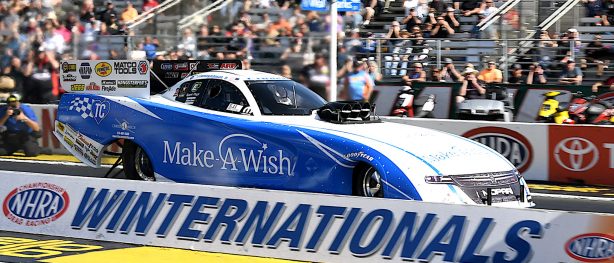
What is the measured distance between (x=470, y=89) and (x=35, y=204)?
10.7 metres

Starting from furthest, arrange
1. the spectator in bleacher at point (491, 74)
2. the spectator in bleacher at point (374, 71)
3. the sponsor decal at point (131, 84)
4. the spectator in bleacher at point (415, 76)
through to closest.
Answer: the spectator in bleacher at point (374, 71)
the spectator in bleacher at point (415, 76)
the spectator in bleacher at point (491, 74)
the sponsor decal at point (131, 84)

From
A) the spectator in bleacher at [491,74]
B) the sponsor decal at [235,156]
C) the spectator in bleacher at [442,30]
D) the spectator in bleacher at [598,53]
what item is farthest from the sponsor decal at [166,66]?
the spectator in bleacher at [598,53]

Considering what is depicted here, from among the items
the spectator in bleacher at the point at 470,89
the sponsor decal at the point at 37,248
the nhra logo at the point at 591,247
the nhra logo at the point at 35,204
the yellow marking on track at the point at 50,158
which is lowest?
the yellow marking on track at the point at 50,158

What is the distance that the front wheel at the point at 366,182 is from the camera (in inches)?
419

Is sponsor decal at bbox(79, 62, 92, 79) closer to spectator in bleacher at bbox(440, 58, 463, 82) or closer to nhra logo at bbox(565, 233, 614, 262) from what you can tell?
nhra logo at bbox(565, 233, 614, 262)

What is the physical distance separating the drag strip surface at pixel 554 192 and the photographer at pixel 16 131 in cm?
92

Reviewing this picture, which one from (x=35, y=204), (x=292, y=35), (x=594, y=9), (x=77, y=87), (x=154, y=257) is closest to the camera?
(x=154, y=257)

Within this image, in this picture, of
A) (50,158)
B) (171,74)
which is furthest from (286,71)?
(171,74)

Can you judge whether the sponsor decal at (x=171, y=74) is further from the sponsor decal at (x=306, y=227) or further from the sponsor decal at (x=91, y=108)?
the sponsor decal at (x=306, y=227)

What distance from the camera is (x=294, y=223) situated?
9055mm

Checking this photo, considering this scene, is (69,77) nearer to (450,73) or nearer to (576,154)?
(576,154)

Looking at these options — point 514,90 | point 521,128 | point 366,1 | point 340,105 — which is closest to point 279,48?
point 366,1

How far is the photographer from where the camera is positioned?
60.5ft

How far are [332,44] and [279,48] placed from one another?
2870mm
